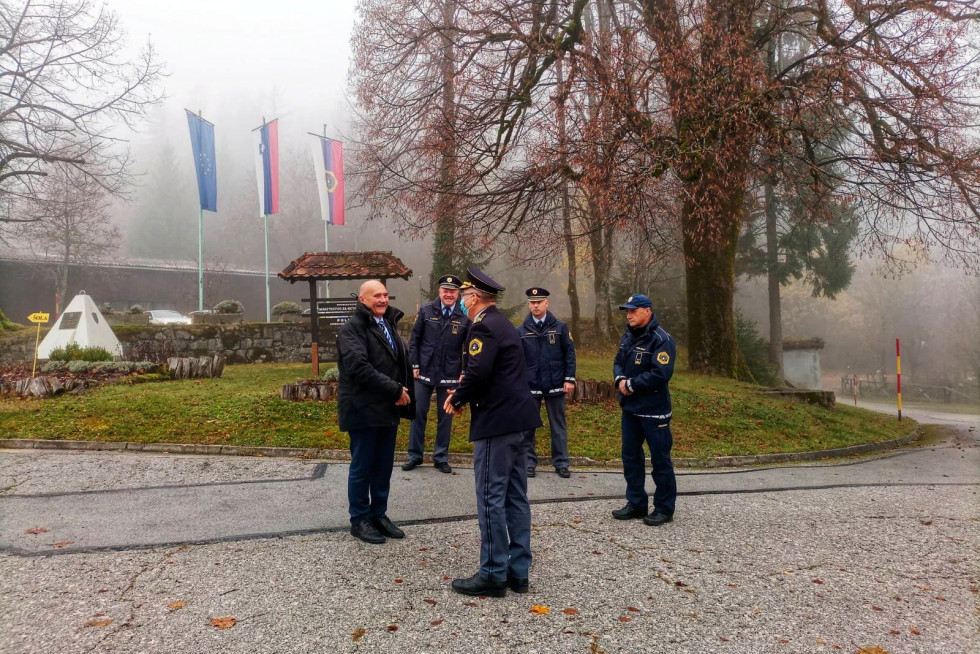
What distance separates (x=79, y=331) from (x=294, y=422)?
32.7 ft

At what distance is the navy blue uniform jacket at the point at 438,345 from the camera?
7.68 metres

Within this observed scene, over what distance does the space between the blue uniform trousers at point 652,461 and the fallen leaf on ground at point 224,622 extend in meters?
3.48

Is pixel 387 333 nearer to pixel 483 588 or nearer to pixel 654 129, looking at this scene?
pixel 483 588

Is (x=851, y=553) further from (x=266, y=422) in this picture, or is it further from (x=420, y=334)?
(x=266, y=422)

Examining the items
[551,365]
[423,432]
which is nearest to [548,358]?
[551,365]

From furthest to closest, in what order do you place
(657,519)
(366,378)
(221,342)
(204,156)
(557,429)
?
(204,156), (221,342), (557,429), (657,519), (366,378)

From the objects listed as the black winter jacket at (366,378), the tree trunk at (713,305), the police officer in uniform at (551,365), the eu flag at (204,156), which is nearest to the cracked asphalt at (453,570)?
the police officer in uniform at (551,365)

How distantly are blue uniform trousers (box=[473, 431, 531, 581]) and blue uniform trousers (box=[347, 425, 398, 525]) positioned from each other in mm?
1139

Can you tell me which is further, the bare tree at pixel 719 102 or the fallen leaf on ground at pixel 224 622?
the bare tree at pixel 719 102

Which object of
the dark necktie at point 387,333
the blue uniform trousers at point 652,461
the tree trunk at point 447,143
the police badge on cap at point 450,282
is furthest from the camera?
the tree trunk at point 447,143

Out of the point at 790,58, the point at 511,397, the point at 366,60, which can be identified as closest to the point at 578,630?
the point at 511,397

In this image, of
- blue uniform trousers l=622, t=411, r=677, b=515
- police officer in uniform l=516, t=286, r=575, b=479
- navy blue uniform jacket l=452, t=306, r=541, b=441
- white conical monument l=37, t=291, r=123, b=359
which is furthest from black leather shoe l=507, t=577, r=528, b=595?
white conical monument l=37, t=291, r=123, b=359

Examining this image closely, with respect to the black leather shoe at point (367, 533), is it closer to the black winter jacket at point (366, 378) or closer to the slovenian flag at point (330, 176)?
the black winter jacket at point (366, 378)

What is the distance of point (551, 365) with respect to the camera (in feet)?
25.3
